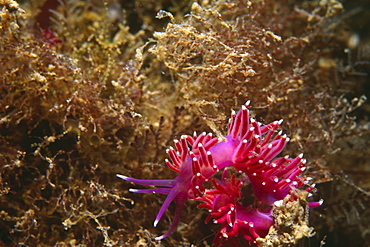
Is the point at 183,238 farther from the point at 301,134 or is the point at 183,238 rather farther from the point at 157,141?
the point at 301,134

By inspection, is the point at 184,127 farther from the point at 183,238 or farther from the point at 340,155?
the point at 340,155

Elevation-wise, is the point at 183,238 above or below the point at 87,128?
below

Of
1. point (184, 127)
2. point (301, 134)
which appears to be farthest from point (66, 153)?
point (301, 134)

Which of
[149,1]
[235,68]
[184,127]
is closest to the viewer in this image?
[235,68]

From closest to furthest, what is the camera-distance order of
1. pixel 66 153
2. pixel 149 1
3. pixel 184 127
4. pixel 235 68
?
pixel 235 68 → pixel 66 153 → pixel 184 127 → pixel 149 1

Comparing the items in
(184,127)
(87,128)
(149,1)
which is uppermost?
(149,1)

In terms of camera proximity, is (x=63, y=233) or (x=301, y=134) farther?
(x=301, y=134)
